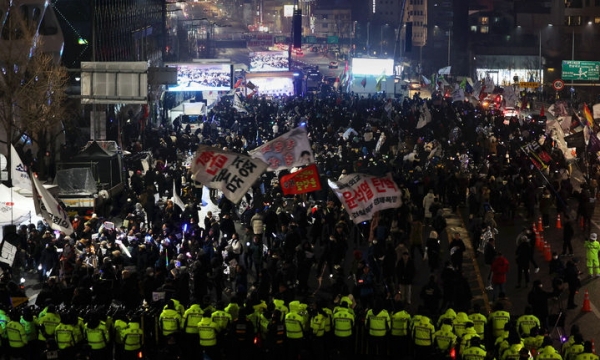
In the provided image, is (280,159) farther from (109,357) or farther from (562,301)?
(109,357)

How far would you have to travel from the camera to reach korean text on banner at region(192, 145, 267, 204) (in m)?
24.4

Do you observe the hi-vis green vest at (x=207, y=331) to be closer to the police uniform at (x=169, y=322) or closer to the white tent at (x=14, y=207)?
the police uniform at (x=169, y=322)

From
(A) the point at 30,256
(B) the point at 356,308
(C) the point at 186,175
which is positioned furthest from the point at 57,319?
(C) the point at 186,175

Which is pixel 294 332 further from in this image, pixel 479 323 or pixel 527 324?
pixel 527 324

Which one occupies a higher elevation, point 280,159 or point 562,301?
point 280,159

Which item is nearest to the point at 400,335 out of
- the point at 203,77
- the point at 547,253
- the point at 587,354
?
the point at 587,354

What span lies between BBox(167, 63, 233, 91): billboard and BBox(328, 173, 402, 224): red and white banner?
43224mm

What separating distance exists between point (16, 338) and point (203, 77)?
165ft

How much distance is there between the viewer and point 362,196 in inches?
1001

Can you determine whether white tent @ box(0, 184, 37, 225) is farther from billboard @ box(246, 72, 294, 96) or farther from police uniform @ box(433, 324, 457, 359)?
billboard @ box(246, 72, 294, 96)

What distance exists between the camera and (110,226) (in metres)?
27.7

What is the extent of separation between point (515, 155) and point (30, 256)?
19492 millimetres

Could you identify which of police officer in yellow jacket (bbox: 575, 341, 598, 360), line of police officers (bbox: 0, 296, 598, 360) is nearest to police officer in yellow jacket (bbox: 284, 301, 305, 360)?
line of police officers (bbox: 0, 296, 598, 360)

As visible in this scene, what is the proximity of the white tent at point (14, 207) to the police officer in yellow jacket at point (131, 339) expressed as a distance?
422 inches
